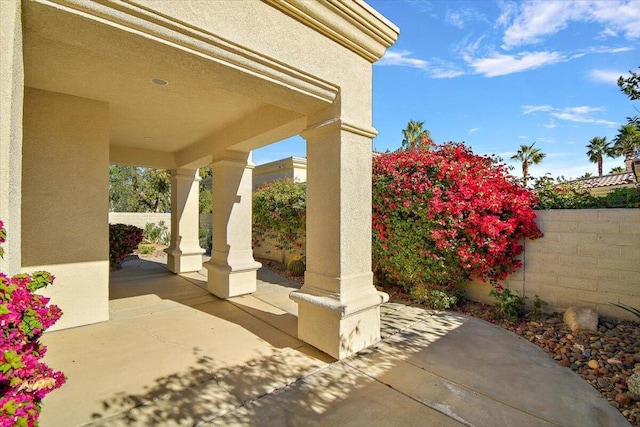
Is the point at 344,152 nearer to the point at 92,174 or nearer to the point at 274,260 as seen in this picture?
the point at 92,174

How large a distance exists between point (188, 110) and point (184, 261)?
4859 mm

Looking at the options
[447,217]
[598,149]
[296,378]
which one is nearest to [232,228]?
[296,378]

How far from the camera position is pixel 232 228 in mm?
6066

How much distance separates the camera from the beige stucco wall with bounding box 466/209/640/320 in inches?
163

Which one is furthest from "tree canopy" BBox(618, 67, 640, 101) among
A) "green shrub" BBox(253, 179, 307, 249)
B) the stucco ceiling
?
"green shrub" BBox(253, 179, 307, 249)

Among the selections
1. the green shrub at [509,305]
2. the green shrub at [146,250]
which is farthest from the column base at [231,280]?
the green shrub at [146,250]

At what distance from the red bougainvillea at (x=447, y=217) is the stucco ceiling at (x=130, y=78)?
3039 mm

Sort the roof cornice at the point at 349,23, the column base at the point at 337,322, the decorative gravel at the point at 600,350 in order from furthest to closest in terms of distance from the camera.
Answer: the column base at the point at 337,322 < the roof cornice at the point at 349,23 < the decorative gravel at the point at 600,350

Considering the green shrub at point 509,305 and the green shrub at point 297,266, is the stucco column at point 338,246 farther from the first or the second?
the green shrub at point 297,266

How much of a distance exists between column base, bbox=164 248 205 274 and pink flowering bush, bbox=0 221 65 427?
7.02m

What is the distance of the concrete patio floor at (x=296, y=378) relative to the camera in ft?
8.32

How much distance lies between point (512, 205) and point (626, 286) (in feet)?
5.88

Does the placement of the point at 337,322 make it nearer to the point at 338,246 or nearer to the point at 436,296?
the point at 338,246

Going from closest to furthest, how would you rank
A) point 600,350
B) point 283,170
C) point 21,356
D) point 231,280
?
1. point 21,356
2. point 600,350
3. point 231,280
4. point 283,170
